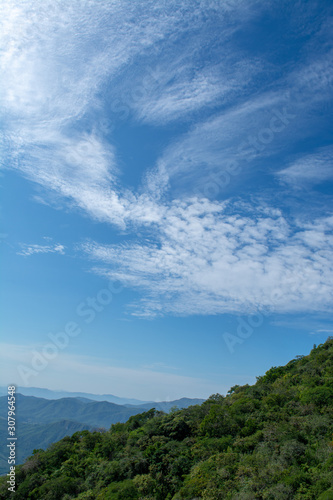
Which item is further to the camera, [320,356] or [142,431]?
[320,356]

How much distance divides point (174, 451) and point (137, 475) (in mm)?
5358

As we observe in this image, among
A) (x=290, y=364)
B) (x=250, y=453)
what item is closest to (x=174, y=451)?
(x=250, y=453)

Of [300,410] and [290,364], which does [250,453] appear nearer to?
[300,410]

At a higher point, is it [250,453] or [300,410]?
[300,410]

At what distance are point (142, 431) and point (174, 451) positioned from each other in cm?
1304

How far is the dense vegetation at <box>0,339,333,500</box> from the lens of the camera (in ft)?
86.4

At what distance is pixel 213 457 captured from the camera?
3328 cm

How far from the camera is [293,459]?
2839cm

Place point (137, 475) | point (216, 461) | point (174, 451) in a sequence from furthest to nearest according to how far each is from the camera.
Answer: point (174, 451) → point (137, 475) → point (216, 461)

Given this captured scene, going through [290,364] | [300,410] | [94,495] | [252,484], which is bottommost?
[94,495]

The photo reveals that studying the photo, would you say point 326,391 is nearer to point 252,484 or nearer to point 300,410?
point 300,410

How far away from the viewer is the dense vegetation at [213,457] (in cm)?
2634

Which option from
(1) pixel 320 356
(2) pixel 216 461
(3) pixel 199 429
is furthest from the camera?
(1) pixel 320 356

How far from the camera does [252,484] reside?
25.5 m
